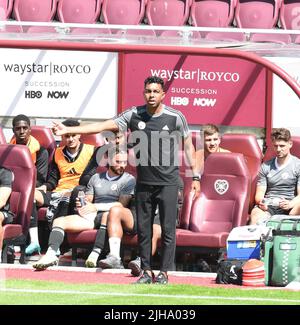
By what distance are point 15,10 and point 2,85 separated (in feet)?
6.81

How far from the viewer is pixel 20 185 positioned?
11.3 metres

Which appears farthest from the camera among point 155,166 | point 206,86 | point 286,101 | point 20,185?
point 206,86

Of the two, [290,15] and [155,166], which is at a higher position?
[290,15]

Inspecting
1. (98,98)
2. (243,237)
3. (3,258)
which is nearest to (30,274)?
(3,258)

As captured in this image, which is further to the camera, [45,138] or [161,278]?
[45,138]

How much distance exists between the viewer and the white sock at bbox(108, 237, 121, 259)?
10672mm

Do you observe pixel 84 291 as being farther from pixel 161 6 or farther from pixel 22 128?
pixel 161 6

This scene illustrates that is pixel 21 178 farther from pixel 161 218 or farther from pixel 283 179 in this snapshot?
pixel 283 179

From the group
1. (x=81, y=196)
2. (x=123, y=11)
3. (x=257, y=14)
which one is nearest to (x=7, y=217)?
(x=81, y=196)

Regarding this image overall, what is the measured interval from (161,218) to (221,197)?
4.61 ft

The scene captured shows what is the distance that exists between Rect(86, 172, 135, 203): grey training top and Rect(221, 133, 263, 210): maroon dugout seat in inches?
44.1

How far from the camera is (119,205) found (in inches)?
436

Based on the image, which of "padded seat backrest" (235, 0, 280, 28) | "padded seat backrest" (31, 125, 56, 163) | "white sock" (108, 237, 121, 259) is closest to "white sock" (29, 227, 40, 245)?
"white sock" (108, 237, 121, 259)

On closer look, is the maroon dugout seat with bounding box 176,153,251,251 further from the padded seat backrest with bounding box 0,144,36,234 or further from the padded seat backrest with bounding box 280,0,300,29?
the padded seat backrest with bounding box 280,0,300,29
